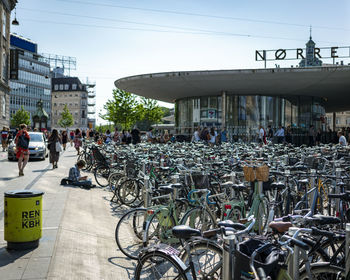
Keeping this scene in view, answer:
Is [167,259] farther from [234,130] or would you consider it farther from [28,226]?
[234,130]

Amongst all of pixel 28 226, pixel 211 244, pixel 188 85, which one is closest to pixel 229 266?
pixel 211 244

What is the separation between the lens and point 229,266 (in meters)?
2.99

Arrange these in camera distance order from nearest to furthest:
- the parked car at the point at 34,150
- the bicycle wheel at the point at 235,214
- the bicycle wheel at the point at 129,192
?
the bicycle wheel at the point at 235,214, the bicycle wheel at the point at 129,192, the parked car at the point at 34,150

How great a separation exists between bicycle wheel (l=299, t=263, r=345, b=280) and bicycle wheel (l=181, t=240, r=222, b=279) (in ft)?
3.00

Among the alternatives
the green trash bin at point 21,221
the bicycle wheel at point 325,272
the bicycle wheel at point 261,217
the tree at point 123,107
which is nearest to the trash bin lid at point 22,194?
the green trash bin at point 21,221

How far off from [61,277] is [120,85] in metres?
25.0

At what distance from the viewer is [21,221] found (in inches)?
195

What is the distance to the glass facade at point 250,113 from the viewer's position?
2936 cm

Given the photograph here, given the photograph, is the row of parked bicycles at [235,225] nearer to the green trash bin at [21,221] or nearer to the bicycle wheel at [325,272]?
the bicycle wheel at [325,272]

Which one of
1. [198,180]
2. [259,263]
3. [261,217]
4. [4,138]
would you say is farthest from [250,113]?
[259,263]

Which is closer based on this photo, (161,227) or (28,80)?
(161,227)

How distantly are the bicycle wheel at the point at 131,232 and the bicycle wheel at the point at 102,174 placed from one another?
5879 mm

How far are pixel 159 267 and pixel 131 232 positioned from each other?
2.03 metres

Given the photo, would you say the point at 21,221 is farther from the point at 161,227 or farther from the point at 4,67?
Answer: the point at 4,67
